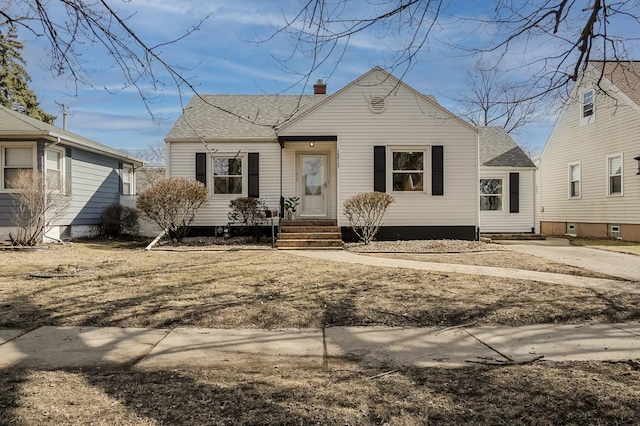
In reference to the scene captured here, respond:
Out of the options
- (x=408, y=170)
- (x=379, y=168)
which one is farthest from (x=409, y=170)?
(x=379, y=168)

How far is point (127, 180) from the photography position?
63.3ft

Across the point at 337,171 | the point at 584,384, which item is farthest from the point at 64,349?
the point at 337,171

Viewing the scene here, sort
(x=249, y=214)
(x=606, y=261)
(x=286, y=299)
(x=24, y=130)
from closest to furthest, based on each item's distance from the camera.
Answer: (x=286, y=299), (x=606, y=261), (x=24, y=130), (x=249, y=214)

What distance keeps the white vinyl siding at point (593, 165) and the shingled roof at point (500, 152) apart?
213cm

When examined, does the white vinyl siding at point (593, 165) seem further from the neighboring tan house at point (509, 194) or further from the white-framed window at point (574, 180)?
the neighboring tan house at point (509, 194)

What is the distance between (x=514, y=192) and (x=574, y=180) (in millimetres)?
4215

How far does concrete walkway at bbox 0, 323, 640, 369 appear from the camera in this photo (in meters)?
3.44

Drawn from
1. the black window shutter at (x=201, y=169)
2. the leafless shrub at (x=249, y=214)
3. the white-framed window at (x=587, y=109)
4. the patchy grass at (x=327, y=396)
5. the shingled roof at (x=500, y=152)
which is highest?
the white-framed window at (x=587, y=109)

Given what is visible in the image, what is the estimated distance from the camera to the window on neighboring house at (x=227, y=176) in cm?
1438

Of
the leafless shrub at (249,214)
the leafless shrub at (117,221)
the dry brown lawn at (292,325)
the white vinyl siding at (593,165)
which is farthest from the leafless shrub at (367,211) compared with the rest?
the leafless shrub at (117,221)

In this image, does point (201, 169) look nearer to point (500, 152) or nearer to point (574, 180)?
point (500, 152)

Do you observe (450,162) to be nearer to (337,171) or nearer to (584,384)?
(337,171)

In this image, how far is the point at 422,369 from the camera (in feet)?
10.6

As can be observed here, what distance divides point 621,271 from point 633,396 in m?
6.34
